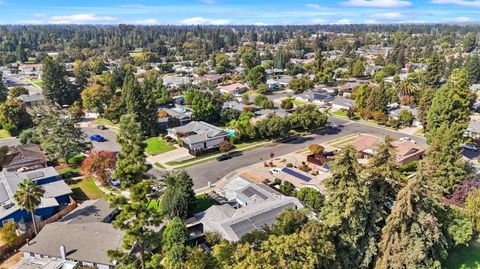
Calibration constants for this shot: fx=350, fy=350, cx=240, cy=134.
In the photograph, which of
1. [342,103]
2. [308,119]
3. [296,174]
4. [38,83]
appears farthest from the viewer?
[38,83]

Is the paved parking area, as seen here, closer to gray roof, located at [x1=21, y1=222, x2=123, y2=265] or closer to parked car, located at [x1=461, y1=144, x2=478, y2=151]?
gray roof, located at [x1=21, y1=222, x2=123, y2=265]

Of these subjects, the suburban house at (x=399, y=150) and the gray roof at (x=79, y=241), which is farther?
the suburban house at (x=399, y=150)

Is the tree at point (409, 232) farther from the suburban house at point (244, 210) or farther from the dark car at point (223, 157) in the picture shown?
the dark car at point (223, 157)

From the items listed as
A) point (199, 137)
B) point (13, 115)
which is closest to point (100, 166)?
point (199, 137)

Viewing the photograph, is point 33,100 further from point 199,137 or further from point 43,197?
point 43,197

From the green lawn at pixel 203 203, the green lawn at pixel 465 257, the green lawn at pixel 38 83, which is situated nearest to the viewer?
the green lawn at pixel 465 257

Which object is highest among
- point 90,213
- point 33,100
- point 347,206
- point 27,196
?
point 347,206

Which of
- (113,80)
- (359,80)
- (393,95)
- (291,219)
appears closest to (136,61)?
(113,80)

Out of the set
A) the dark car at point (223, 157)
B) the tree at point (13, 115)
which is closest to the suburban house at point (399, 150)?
the dark car at point (223, 157)
